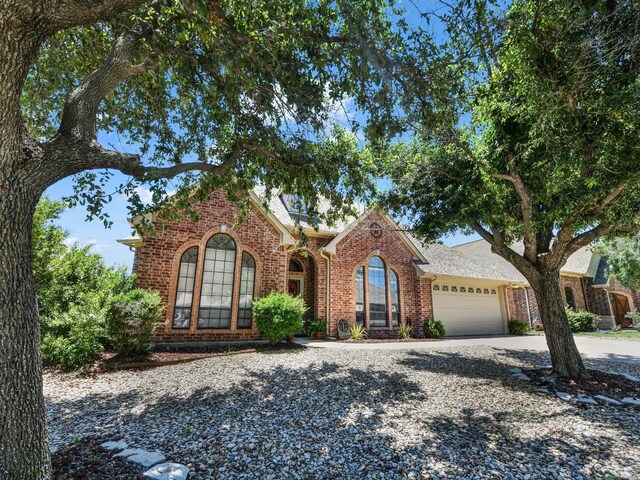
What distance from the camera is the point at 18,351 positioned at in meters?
2.43

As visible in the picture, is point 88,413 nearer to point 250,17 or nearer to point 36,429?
point 36,429

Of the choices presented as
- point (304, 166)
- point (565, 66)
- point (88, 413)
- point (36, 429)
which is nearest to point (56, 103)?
point (304, 166)

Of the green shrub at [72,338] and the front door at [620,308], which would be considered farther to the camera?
the front door at [620,308]

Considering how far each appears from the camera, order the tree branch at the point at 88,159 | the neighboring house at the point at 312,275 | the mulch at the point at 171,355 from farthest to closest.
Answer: the neighboring house at the point at 312,275
the mulch at the point at 171,355
the tree branch at the point at 88,159

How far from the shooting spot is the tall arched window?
14.6m

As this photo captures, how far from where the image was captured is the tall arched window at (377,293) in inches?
575

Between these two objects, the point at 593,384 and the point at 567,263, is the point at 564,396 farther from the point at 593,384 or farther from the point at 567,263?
the point at 567,263

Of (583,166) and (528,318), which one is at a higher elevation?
(583,166)

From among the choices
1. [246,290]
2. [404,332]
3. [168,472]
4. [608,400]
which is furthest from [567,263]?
[168,472]

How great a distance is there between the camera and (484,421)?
446 cm

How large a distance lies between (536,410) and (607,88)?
5135mm

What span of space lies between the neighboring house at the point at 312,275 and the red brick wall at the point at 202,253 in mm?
33

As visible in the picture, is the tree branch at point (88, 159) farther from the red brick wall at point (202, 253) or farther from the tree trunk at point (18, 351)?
the red brick wall at point (202, 253)

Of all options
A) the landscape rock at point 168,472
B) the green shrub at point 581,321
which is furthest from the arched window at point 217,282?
the green shrub at point 581,321
